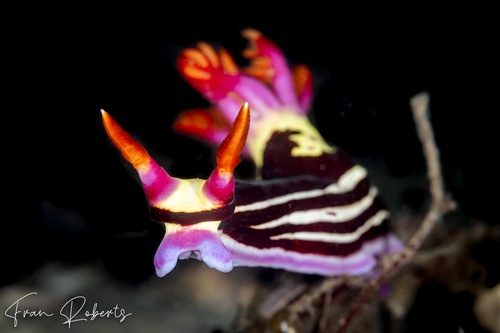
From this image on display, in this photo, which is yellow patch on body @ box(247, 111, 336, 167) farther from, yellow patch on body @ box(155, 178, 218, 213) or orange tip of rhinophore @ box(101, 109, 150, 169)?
orange tip of rhinophore @ box(101, 109, 150, 169)

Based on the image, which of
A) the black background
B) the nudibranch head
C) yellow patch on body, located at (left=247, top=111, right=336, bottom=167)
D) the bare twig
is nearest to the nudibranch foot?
the nudibranch head

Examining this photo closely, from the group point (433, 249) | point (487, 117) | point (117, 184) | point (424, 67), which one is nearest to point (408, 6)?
point (424, 67)

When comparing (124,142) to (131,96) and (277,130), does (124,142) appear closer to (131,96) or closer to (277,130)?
(277,130)

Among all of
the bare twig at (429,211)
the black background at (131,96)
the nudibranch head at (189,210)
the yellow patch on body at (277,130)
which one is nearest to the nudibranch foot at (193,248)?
the nudibranch head at (189,210)

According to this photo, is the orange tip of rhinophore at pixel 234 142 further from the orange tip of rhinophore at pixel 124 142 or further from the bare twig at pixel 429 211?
the bare twig at pixel 429 211

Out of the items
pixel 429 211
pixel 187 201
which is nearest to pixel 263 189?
pixel 187 201

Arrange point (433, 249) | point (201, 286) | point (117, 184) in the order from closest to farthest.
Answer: point (433, 249) < point (201, 286) < point (117, 184)

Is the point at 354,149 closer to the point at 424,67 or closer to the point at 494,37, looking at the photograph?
the point at 424,67
